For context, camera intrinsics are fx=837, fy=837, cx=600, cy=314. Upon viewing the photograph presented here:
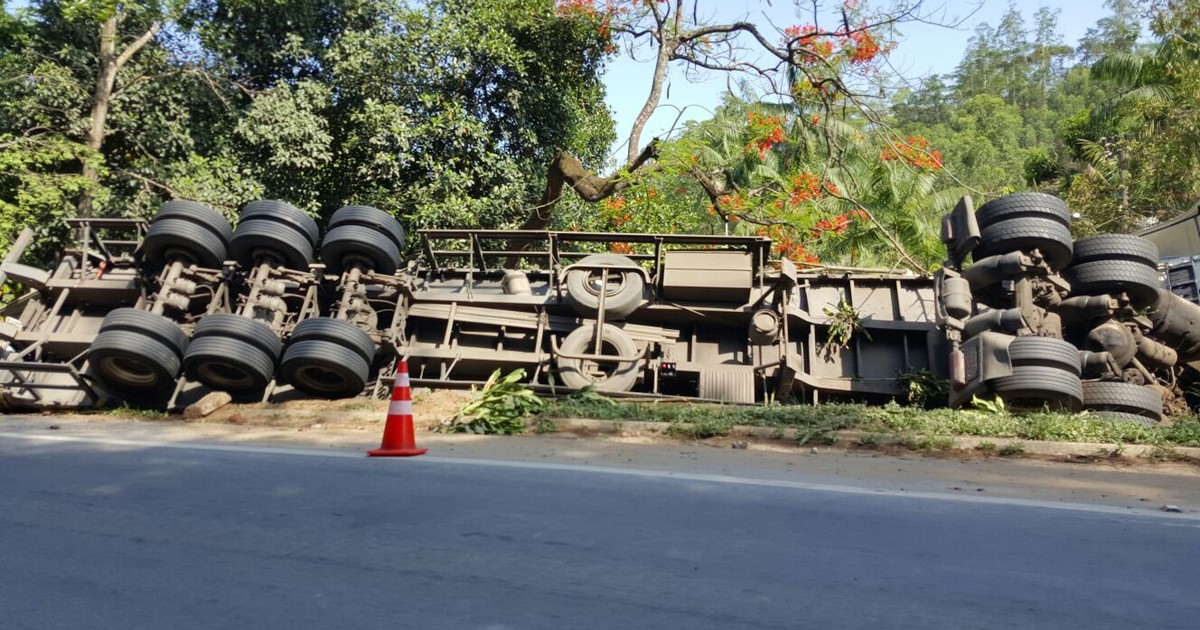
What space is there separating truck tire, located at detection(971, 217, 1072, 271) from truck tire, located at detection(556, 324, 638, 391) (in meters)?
4.32

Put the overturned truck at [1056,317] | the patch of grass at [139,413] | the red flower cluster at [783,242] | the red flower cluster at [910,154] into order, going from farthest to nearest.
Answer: the red flower cluster at [783,242] → the red flower cluster at [910,154] → the patch of grass at [139,413] → the overturned truck at [1056,317]

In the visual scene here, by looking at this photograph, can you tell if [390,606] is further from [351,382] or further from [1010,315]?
[1010,315]

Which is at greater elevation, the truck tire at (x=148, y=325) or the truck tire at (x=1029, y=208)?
the truck tire at (x=1029, y=208)

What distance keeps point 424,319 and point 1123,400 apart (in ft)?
26.8

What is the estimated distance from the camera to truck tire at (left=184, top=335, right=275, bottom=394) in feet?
30.3

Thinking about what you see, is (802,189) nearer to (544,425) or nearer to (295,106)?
(544,425)

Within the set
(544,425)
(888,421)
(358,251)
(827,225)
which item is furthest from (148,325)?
(827,225)

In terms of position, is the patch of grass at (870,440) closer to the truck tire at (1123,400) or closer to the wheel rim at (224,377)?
the truck tire at (1123,400)

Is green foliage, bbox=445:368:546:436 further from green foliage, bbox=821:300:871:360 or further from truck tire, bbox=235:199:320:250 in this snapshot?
green foliage, bbox=821:300:871:360

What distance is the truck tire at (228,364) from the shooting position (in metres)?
9.23

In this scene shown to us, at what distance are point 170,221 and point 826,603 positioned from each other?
965 cm

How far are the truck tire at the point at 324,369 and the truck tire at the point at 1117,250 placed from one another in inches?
323

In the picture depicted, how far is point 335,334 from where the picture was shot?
941cm

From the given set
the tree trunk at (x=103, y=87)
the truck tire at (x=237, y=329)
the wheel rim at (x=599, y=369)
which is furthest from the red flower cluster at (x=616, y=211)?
the tree trunk at (x=103, y=87)
